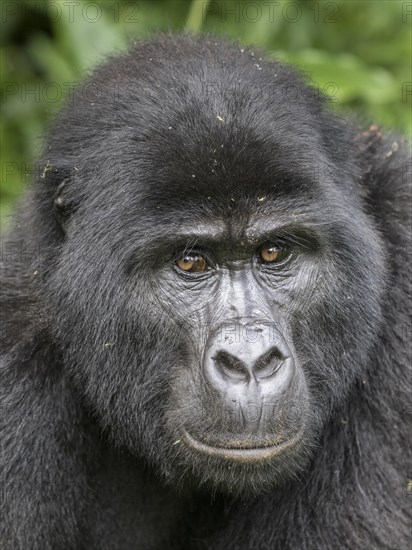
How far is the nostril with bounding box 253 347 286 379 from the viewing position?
3.69 m

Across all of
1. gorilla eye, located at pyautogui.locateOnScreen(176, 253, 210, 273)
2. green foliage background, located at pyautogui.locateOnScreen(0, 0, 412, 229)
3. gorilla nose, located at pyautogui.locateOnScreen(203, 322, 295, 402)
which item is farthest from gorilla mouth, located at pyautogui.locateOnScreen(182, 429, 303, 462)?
green foliage background, located at pyautogui.locateOnScreen(0, 0, 412, 229)

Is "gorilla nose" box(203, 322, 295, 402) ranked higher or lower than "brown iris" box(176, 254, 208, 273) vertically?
lower

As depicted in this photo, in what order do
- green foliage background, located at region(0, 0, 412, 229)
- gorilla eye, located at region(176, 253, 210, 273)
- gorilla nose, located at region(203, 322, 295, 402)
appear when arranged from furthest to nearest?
green foliage background, located at region(0, 0, 412, 229)
gorilla eye, located at region(176, 253, 210, 273)
gorilla nose, located at region(203, 322, 295, 402)

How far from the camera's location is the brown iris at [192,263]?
4059 millimetres

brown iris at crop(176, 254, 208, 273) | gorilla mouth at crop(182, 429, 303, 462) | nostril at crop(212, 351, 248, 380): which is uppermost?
brown iris at crop(176, 254, 208, 273)

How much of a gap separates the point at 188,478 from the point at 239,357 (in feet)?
3.14

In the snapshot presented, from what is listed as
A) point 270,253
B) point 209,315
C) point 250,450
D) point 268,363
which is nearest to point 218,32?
point 270,253

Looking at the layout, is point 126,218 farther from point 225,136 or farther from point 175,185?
point 225,136

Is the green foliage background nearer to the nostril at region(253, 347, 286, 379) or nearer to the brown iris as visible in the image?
the brown iris

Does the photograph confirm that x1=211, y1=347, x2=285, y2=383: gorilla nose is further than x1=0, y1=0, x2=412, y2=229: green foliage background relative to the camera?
No

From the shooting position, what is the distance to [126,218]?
397 centimetres

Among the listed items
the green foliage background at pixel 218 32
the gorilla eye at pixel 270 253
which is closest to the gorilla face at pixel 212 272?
the gorilla eye at pixel 270 253

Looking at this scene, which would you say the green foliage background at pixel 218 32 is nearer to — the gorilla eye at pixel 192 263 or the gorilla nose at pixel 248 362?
the gorilla eye at pixel 192 263

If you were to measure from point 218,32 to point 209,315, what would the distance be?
3.85 meters
